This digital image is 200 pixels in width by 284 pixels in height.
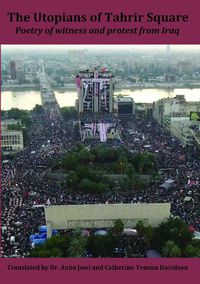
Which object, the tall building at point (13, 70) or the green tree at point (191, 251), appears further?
the tall building at point (13, 70)

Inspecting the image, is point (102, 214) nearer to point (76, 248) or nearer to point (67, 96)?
point (76, 248)

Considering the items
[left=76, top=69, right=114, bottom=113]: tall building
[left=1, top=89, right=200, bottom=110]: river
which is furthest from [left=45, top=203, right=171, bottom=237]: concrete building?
[left=1, top=89, right=200, bottom=110]: river

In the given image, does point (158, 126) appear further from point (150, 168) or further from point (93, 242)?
point (93, 242)

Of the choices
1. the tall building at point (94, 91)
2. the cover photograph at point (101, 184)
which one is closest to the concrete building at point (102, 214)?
the cover photograph at point (101, 184)

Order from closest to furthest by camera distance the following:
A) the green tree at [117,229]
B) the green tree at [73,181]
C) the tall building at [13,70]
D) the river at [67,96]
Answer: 1. the green tree at [117,229]
2. the green tree at [73,181]
3. the river at [67,96]
4. the tall building at [13,70]

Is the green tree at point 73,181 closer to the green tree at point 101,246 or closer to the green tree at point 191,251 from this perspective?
the green tree at point 101,246

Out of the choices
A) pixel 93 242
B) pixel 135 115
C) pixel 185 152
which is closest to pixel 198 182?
pixel 185 152
